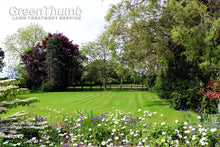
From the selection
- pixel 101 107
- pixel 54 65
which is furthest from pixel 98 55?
pixel 101 107

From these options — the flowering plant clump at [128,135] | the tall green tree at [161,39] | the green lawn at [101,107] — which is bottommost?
the green lawn at [101,107]

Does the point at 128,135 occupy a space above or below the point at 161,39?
below

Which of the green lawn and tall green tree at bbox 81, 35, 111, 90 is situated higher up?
tall green tree at bbox 81, 35, 111, 90

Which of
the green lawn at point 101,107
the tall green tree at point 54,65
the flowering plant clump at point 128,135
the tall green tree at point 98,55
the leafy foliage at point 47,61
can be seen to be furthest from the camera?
the tall green tree at point 98,55

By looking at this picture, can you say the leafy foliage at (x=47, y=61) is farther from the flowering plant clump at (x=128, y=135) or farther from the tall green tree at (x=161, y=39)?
the flowering plant clump at (x=128, y=135)

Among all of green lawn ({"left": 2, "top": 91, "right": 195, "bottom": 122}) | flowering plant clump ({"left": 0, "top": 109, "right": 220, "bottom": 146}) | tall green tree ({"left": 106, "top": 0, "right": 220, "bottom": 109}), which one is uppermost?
tall green tree ({"left": 106, "top": 0, "right": 220, "bottom": 109})

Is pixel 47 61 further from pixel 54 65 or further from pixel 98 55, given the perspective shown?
pixel 98 55

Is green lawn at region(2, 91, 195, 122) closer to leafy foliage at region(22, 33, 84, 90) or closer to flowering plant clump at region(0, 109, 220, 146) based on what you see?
flowering plant clump at region(0, 109, 220, 146)

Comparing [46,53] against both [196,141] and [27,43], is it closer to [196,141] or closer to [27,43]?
[27,43]

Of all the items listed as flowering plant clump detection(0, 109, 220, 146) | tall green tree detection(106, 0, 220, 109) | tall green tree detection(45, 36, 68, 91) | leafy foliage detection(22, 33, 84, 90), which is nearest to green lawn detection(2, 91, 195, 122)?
flowering plant clump detection(0, 109, 220, 146)

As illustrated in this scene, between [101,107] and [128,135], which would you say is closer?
[128,135]

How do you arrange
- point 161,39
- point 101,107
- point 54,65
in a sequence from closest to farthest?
point 161,39
point 101,107
point 54,65

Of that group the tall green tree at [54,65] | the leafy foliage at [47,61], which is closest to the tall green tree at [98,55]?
the leafy foliage at [47,61]

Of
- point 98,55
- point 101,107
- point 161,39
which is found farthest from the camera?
point 98,55
